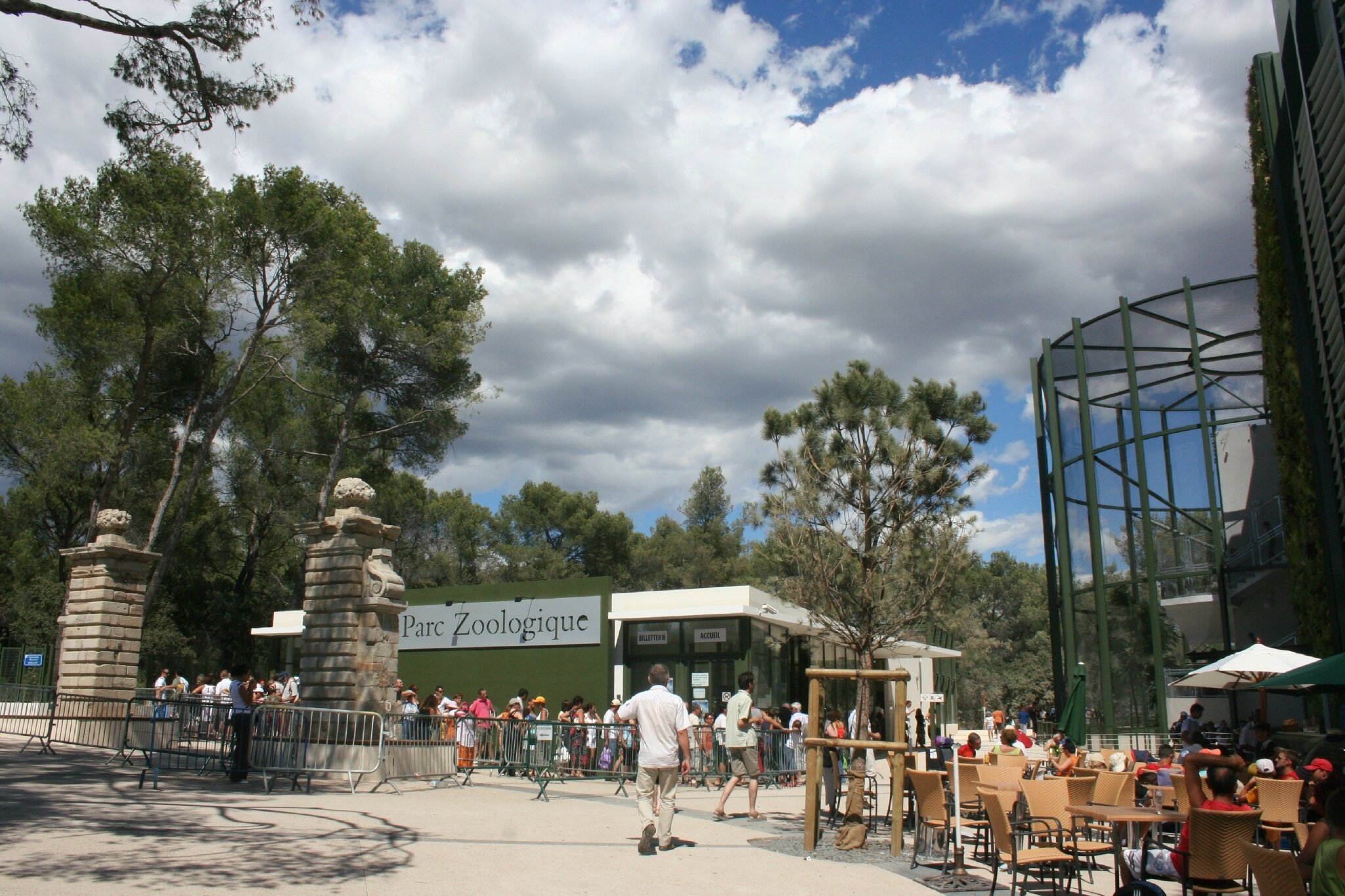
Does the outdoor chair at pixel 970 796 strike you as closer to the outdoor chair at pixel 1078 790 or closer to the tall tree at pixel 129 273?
the outdoor chair at pixel 1078 790

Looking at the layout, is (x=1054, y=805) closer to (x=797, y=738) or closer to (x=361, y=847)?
(x=361, y=847)

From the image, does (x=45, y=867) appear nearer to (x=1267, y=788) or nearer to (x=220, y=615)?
(x=1267, y=788)

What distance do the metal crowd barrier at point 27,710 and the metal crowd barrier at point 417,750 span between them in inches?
281

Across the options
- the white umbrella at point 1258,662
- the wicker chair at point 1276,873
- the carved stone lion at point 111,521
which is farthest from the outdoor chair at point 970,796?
the carved stone lion at point 111,521

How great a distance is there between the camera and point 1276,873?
4.63 metres

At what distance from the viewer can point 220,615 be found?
117 ft

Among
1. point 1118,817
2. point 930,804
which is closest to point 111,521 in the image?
point 930,804

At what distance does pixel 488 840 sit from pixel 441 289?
25417 millimetres

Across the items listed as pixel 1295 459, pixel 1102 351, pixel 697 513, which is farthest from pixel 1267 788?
pixel 697 513

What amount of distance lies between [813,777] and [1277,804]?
3803mm

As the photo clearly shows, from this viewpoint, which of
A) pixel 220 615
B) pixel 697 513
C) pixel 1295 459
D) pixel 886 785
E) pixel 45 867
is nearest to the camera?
pixel 45 867

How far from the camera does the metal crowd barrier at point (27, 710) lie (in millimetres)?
16869

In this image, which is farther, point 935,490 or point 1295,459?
point 935,490

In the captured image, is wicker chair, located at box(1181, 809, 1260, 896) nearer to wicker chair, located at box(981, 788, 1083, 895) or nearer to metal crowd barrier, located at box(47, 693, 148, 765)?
wicker chair, located at box(981, 788, 1083, 895)
